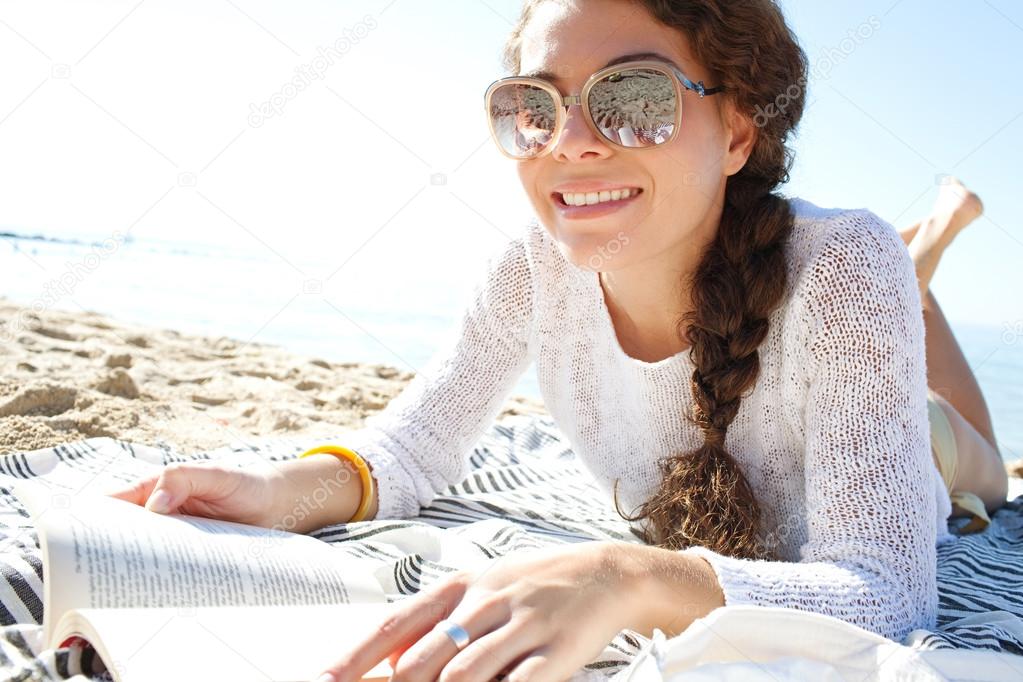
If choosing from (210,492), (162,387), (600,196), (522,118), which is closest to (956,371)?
(600,196)

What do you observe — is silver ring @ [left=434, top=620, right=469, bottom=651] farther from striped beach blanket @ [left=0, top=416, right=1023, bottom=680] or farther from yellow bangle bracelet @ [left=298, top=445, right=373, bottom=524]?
yellow bangle bracelet @ [left=298, top=445, right=373, bottom=524]

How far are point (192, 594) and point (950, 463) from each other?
2.27 metres

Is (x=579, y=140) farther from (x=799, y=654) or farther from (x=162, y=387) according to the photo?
(x=162, y=387)

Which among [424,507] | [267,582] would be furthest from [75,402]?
[267,582]

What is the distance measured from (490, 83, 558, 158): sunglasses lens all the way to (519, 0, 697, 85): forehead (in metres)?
0.05

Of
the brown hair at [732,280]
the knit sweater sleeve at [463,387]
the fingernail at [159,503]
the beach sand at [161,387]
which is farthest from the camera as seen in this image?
the beach sand at [161,387]

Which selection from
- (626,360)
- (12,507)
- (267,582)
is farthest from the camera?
(626,360)

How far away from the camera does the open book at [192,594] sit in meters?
1.07

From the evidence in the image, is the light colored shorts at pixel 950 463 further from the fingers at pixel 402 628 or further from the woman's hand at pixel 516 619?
the fingers at pixel 402 628

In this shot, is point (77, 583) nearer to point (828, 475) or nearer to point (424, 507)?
point (424, 507)

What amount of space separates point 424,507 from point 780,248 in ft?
3.63

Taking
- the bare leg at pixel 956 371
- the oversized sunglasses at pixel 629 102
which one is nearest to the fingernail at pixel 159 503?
the oversized sunglasses at pixel 629 102

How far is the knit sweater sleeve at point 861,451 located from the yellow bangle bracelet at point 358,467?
876 millimetres

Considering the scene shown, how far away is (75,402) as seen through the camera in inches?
120
